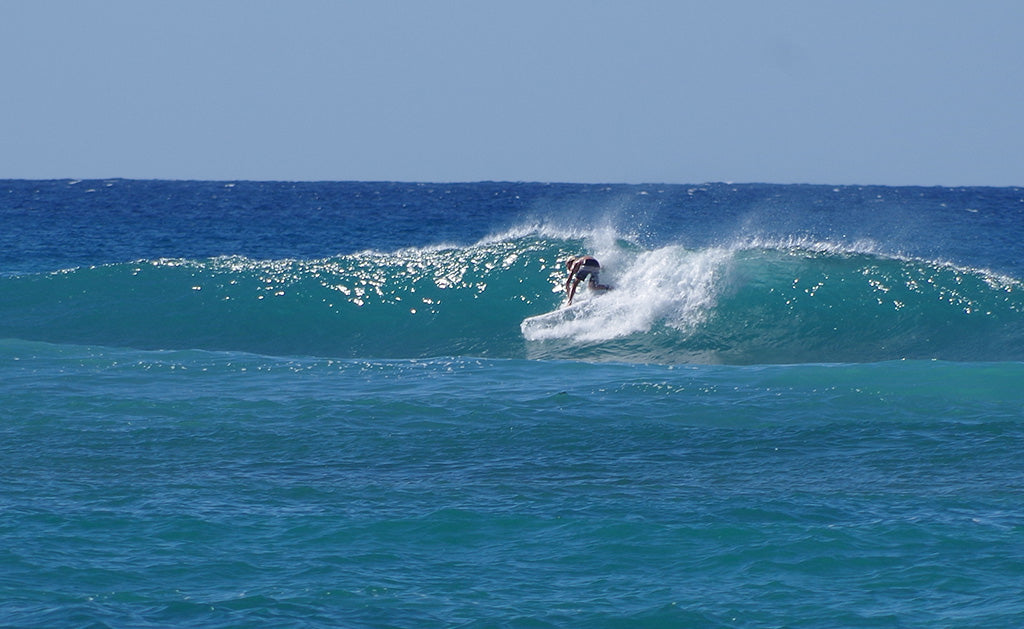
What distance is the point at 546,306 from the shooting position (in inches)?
693

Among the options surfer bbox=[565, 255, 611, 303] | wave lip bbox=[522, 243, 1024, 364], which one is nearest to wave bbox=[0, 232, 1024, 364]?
wave lip bbox=[522, 243, 1024, 364]

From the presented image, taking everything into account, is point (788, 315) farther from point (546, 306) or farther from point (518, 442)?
point (518, 442)

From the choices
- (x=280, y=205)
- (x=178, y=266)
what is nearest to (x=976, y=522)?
(x=178, y=266)

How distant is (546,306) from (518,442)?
28.2 ft

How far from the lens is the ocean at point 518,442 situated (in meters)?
5.90

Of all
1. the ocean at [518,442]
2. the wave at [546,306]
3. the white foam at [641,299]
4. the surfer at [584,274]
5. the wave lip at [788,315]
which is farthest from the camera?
the surfer at [584,274]

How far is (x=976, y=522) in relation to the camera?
272 inches

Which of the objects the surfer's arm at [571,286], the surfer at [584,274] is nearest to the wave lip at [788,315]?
the surfer at [584,274]

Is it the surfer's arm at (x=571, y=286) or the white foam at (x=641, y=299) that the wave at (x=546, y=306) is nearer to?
the white foam at (x=641, y=299)

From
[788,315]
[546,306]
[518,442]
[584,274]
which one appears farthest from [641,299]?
[518,442]

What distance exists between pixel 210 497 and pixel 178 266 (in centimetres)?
1336

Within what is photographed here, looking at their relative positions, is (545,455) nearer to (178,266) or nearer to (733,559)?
(733,559)

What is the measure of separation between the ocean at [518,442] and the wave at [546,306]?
0.07m

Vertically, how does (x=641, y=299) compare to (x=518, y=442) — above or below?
above
